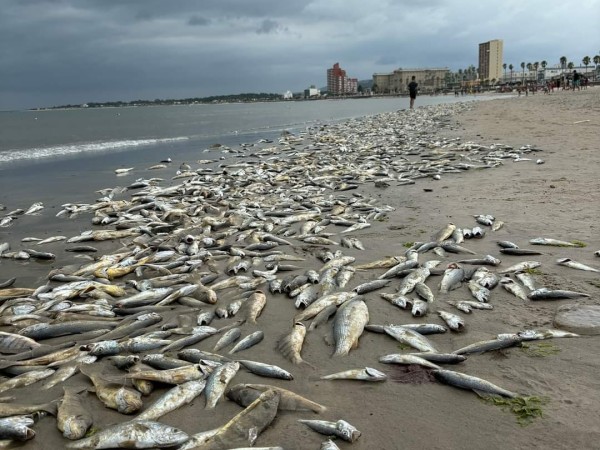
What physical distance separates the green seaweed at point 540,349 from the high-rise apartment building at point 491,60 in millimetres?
198088

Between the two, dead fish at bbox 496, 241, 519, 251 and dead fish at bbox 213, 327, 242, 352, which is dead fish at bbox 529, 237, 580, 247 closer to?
dead fish at bbox 496, 241, 519, 251

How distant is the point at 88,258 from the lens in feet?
23.0

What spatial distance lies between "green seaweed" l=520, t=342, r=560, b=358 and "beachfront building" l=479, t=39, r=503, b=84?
650 ft

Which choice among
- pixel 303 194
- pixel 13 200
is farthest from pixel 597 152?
pixel 13 200

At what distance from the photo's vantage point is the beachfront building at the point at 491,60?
18338 centimetres

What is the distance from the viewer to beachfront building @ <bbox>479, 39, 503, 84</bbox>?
183 metres

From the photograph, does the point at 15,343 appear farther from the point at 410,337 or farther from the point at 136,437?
the point at 410,337

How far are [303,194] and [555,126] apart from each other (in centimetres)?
1531

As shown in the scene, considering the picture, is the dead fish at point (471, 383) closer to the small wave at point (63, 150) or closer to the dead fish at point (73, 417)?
the dead fish at point (73, 417)

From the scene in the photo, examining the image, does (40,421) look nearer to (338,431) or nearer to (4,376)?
(4,376)

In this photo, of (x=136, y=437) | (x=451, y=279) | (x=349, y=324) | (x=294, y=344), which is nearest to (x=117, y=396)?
(x=136, y=437)

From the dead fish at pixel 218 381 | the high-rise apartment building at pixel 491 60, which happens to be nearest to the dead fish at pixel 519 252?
the dead fish at pixel 218 381

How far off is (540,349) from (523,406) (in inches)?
32.3

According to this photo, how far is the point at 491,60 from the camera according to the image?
606ft
